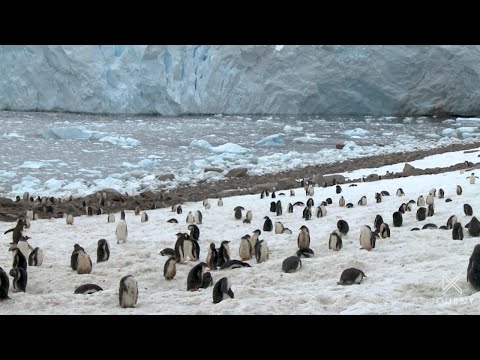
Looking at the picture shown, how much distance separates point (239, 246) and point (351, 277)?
1.78 m

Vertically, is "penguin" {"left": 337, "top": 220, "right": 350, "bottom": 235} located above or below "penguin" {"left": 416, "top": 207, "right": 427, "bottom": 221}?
below

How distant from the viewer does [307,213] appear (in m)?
7.04

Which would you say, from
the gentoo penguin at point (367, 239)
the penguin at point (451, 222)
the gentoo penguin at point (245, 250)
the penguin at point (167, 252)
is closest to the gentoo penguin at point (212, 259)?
the gentoo penguin at point (245, 250)

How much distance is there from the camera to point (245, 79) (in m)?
34.3

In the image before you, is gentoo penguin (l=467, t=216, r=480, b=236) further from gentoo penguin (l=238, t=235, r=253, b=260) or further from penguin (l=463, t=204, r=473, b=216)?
gentoo penguin (l=238, t=235, r=253, b=260)

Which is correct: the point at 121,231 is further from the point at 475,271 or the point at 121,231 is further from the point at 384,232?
the point at 475,271

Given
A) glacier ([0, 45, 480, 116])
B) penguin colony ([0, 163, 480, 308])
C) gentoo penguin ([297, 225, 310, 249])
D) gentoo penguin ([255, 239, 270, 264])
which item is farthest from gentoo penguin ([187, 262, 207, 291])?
glacier ([0, 45, 480, 116])

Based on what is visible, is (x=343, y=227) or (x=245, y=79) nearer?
(x=343, y=227)

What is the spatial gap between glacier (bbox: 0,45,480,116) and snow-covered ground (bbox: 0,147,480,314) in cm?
2580

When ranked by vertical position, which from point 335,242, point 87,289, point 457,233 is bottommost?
point 87,289

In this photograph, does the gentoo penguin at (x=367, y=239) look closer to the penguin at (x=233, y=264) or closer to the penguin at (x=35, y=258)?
the penguin at (x=233, y=264)

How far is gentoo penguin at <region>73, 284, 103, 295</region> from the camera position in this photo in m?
3.94

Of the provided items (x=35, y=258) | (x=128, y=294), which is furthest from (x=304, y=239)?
(x=35, y=258)
